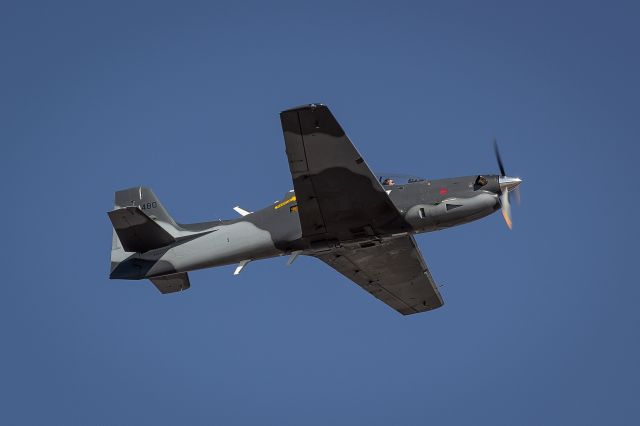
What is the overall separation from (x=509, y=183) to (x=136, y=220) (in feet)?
37.3

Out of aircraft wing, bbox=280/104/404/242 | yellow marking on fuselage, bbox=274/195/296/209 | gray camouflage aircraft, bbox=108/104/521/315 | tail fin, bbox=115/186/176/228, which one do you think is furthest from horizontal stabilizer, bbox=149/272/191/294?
aircraft wing, bbox=280/104/404/242

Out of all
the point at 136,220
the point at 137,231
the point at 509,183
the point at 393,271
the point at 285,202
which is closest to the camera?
the point at 509,183

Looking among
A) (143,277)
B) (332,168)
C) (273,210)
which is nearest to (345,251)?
(273,210)

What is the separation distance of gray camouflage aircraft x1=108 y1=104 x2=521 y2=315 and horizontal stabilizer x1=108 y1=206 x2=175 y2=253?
0.10 ft

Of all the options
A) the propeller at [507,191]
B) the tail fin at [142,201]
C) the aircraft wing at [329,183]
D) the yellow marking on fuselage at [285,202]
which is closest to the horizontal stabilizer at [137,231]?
the tail fin at [142,201]

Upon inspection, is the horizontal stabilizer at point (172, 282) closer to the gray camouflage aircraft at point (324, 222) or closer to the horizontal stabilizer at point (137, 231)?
the gray camouflage aircraft at point (324, 222)

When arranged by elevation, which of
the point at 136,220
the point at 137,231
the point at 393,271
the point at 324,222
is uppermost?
the point at 136,220

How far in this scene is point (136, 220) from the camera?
29.8m

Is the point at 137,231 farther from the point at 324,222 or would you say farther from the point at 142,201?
the point at 324,222

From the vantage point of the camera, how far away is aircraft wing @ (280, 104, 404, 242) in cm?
2536

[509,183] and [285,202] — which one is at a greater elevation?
[285,202]

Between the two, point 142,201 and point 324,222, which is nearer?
point 324,222

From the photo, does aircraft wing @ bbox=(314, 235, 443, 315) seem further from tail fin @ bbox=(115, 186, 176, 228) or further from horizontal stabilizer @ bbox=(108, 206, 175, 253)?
tail fin @ bbox=(115, 186, 176, 228)

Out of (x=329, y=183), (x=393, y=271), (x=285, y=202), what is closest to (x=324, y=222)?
(x=329, y=183)
